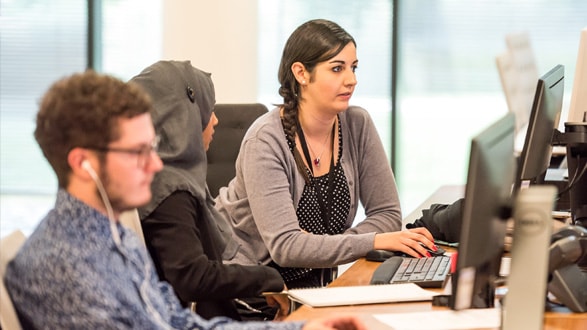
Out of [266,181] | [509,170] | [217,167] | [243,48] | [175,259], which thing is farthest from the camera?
[243,48]

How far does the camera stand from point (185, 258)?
2.42 metres

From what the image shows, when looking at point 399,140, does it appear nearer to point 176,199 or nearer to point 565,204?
point 565,204

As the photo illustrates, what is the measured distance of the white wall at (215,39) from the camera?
5.41m

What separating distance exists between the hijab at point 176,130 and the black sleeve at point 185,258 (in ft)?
0.10

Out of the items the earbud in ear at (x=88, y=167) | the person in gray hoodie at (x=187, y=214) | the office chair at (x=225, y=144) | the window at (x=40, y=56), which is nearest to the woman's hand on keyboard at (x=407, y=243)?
the person in gray hoodie at (x=187, y=214)

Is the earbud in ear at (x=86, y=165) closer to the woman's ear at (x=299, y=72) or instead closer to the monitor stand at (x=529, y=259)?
the monitor stand at (x=529, y=259)

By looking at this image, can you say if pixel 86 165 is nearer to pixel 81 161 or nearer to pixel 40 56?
pixel 81 161

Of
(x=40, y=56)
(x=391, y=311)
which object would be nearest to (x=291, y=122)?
(x=391, y=311)

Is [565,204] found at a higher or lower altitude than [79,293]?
lower

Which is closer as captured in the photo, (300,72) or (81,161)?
(81,161)

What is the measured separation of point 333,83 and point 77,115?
1621mm

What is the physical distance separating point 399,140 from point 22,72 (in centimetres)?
239

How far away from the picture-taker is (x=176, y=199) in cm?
246

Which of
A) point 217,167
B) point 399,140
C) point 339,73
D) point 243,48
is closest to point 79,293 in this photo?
point 339,73
